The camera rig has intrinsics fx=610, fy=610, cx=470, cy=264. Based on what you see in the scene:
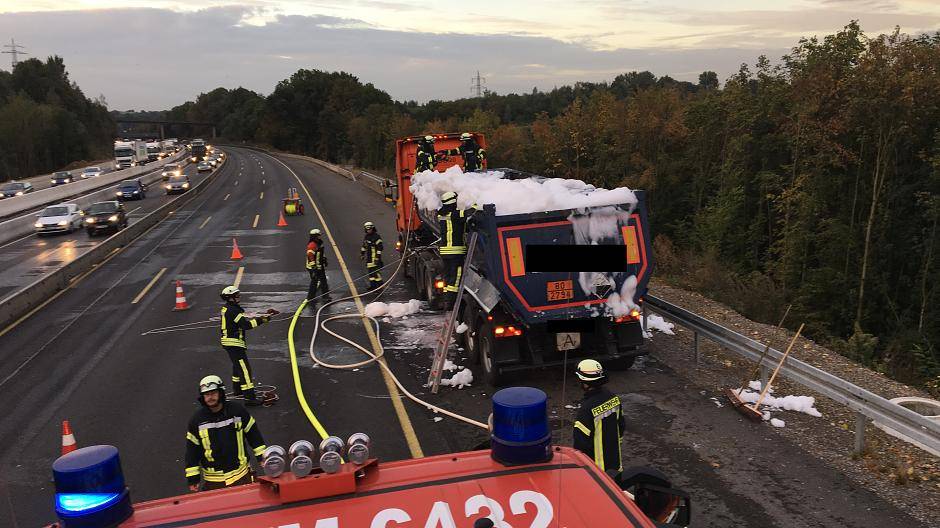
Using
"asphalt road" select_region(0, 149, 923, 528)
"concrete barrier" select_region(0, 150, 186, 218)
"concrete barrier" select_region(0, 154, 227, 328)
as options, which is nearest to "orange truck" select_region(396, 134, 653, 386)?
"asphalt road" select_region(0, 149, 923, 528)

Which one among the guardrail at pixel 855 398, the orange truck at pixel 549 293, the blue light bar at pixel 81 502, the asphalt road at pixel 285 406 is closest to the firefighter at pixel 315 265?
the asphalt road at pixel 285 406

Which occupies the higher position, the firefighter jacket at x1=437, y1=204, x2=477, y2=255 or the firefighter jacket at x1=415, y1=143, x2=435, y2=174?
the firefighter jacket at x1=415, y1=143, x2=435, y2=174

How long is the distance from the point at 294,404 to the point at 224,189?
145ft

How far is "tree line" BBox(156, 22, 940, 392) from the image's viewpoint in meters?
17.2

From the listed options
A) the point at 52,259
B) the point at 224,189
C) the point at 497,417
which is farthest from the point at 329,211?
the point at 497,417

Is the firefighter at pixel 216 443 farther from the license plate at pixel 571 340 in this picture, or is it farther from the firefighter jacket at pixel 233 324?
the license plate at pixel 571 340

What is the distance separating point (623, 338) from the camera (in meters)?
9.28

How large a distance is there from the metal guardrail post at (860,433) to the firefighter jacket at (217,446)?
251 inches

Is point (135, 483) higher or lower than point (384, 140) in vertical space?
lower

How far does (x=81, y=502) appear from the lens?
2.54m

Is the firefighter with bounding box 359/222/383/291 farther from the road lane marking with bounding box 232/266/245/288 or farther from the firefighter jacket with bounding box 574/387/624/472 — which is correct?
the firefighter jacket with bounding box 574/387/624/472

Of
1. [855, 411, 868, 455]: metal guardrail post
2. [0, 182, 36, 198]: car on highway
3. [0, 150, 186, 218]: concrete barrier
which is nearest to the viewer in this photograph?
[855, 411, 868, 455]: metal guardrail post

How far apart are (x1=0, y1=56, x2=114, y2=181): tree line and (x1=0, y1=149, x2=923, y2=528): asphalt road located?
88088 millimetres

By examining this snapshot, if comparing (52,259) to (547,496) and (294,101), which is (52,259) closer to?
(547,496)
